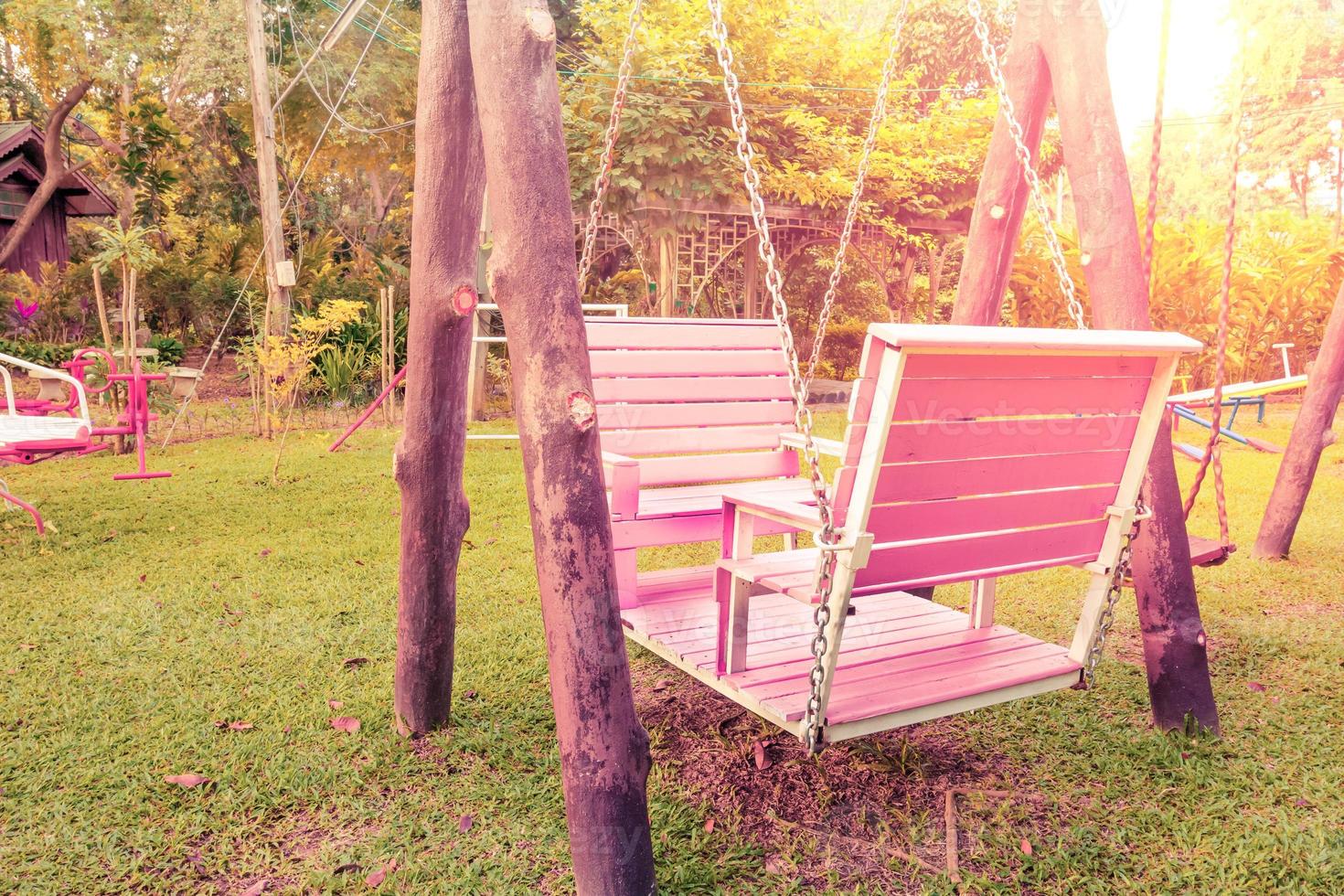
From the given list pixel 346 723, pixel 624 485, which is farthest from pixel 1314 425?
pixel 346 723

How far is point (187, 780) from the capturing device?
2557 millimetres

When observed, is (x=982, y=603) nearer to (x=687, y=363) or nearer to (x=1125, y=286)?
(x=1125, y=286)

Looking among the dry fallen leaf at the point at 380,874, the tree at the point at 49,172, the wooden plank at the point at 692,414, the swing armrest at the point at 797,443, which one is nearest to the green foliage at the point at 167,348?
the tree at the point at 49,172

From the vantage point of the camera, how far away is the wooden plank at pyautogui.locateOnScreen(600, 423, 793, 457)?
368 centimetres

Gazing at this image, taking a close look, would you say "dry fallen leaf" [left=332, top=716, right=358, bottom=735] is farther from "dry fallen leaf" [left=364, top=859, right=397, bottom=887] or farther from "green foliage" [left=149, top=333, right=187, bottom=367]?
"green foliage" [left=149, top=333, right=187, bottom=367]

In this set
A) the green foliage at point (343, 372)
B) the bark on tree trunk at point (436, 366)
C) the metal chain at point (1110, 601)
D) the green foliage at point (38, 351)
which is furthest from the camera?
the green foliage at point (38, 351)

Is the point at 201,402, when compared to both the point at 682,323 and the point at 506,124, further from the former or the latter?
the point at 506,124

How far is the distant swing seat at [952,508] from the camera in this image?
1.97 m

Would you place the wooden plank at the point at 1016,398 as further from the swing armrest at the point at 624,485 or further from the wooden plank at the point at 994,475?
the swing armrest at the point at 624,485

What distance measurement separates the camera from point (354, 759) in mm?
2725

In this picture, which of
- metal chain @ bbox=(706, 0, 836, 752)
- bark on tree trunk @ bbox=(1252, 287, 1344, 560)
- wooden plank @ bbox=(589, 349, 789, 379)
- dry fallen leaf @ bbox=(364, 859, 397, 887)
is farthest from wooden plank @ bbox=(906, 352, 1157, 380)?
bark on tree trunk @ bbox=(1252, 287, 1344, 560)

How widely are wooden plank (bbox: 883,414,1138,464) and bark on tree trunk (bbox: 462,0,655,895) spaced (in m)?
0.69

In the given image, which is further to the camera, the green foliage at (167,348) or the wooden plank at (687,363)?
the green foliage at (167,348)

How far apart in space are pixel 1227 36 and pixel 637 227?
16.7 metres
